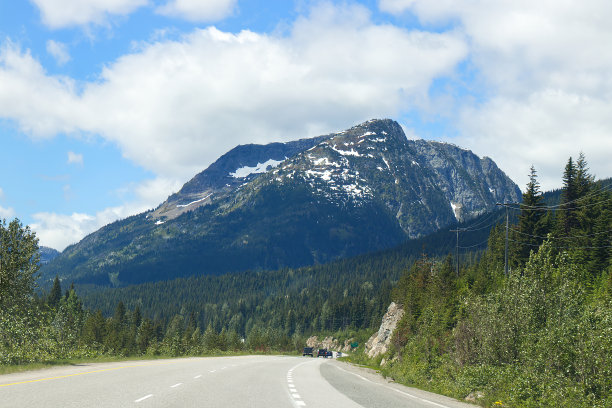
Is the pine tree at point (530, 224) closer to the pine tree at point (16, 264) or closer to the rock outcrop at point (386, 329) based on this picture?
the rock outcrop at point (386, 329)

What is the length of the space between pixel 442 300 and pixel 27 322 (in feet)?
122

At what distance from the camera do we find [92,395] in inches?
613

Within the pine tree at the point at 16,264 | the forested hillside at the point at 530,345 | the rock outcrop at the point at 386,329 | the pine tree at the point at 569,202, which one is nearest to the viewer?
the forested hillside at the point at 530,345

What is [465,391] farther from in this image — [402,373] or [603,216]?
[603,216]

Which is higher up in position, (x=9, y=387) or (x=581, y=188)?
(x=581, y=188)

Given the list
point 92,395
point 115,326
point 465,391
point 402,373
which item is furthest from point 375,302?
point 92,395

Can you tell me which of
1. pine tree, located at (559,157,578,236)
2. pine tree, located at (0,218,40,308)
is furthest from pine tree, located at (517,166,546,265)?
pine tree, located at (0,218,40,308)

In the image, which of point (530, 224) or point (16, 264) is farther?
point (530, 224)

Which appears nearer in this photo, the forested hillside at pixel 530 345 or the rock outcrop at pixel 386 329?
the forested hillside at pixel 530 345

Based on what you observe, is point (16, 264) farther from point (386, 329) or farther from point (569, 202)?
point (386, 329)

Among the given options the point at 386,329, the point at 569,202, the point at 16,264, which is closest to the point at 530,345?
the point at 16,264

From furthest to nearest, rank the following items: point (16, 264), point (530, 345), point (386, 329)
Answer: point (386, 329)
point (16, 264)
point (530, 345)

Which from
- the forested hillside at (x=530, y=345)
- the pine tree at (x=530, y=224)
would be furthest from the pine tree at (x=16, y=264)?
the pine tree at (x=530, y=224)

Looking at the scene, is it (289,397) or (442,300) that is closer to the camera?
(289,397)
